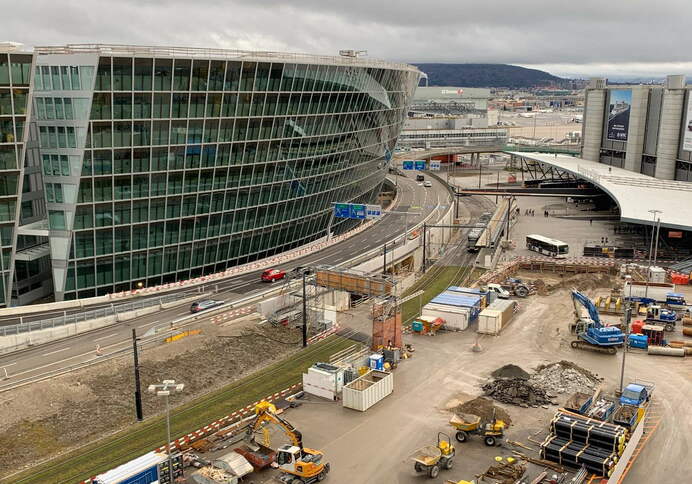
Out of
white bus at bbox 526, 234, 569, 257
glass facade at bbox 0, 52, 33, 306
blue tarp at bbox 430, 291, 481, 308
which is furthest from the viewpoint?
white bus at bbox 526, 234, 569, 257

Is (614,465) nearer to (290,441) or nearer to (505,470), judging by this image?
(505,470)

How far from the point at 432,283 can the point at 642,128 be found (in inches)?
2873

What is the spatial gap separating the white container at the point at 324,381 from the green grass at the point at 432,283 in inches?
782

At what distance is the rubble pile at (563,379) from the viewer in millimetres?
54531

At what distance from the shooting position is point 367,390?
167 feet

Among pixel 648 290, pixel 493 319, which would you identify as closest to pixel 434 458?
pixel 493 319

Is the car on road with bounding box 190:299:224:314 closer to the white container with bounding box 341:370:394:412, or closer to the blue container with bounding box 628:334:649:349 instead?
the white container with bounding box 341:370:394:412

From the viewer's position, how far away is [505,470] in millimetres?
40656

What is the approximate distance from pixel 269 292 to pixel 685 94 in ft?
296

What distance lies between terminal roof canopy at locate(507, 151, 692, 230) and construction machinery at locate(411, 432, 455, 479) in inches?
2561

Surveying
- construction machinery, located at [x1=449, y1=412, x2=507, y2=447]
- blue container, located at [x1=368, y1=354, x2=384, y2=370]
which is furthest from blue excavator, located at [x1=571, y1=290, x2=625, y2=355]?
construction machinery, located at [x1=449, y1=412, x2=507, y2=447]

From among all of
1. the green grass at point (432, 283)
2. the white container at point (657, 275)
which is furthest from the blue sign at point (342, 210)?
the white container at point (657, 275)

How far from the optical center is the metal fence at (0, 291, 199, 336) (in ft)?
202

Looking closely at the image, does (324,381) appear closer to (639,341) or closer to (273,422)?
(273,422)
